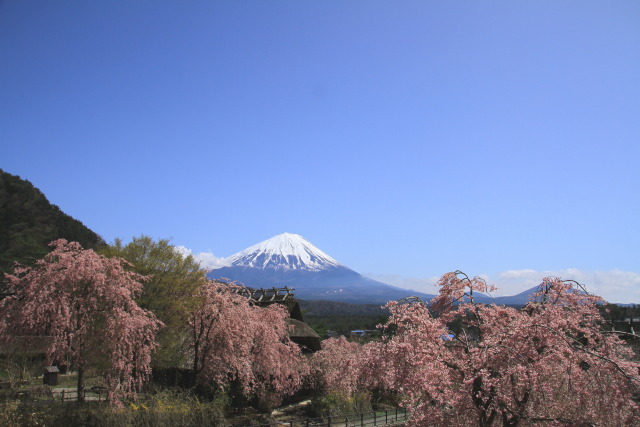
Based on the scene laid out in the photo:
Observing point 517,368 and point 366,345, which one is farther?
point 366,345

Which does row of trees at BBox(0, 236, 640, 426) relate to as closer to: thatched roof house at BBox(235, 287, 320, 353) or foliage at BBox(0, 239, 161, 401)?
foliage at BBox(0, 239, 161, 401)

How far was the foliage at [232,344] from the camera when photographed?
18.0 m

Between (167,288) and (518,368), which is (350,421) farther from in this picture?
(518,368)

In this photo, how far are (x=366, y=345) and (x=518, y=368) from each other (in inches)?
219

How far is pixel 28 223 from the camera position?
51.2 m

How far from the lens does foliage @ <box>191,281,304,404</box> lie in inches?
707

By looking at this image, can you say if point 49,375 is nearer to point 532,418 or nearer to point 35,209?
point 532,418

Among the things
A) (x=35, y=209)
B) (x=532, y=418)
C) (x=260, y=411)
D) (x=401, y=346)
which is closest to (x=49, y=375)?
(x=260, y=411)

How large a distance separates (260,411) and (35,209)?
153 feet

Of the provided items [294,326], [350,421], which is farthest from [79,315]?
[294,326]

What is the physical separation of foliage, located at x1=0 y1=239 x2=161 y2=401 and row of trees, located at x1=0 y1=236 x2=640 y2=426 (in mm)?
39

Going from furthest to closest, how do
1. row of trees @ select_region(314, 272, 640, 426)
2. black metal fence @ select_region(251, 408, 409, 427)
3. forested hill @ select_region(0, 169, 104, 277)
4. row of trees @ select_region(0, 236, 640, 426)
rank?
forested hill @ select_region(0, 169, 104, 277)
black metal fence @ select_region(251, 408, 409, 427)
row of trees @ select_region(0, 236, 640, 426)
row of trees @ select_region(314, 272, 640, 426)

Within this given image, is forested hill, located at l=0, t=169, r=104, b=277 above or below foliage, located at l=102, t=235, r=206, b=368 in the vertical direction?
above

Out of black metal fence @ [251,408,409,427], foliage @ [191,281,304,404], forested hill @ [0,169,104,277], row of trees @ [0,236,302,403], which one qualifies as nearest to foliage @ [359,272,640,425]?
row of trees @ [0,236,302,403]
